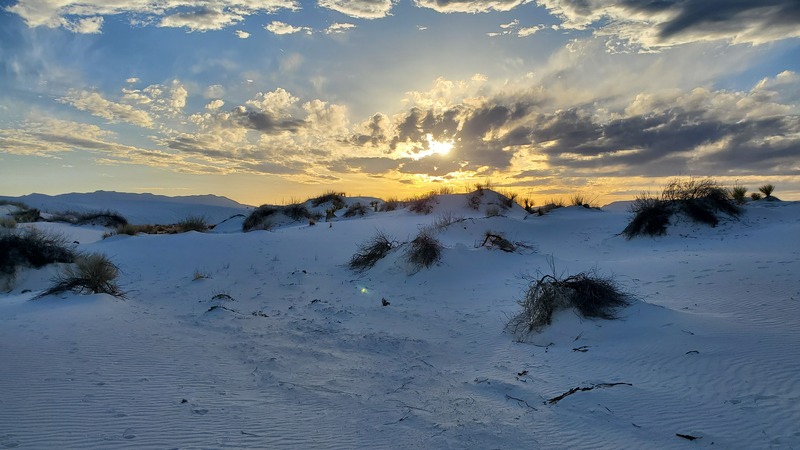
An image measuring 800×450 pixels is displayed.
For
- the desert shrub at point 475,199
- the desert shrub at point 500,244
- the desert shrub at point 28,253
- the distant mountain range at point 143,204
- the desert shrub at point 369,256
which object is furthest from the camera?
the distant mountain range at point 143,204

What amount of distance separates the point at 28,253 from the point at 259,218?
41.8 feet

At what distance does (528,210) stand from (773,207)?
33.3 feet

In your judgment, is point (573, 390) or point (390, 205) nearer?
point (573, 390)

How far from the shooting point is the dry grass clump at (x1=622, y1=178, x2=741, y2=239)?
16.0 metres

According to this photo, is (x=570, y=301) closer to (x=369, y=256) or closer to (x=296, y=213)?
(x=369, y=256)

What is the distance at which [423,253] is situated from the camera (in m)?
12.6

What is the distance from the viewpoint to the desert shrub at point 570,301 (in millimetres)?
7410

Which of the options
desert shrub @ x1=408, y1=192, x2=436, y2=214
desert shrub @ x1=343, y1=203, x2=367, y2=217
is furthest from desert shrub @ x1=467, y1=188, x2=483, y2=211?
desert shrub @ x1=343, y1=203, x2=367, y2=217

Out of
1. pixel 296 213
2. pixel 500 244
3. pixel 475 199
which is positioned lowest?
pixel 500 244

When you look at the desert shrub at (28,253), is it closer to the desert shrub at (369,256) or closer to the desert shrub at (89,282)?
the desert shrub at (89,282)

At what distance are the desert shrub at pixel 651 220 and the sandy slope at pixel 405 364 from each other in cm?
412

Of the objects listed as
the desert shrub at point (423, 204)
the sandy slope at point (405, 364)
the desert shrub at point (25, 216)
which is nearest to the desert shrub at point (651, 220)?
the sandy slope at point (405, 364)

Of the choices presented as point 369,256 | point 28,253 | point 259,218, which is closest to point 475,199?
point 259,218

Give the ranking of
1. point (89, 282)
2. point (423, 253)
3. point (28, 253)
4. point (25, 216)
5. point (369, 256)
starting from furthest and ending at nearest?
point (25, 216) → point (369, 256) → point (423, 253) → point (28, 253) → point (89, 282)
